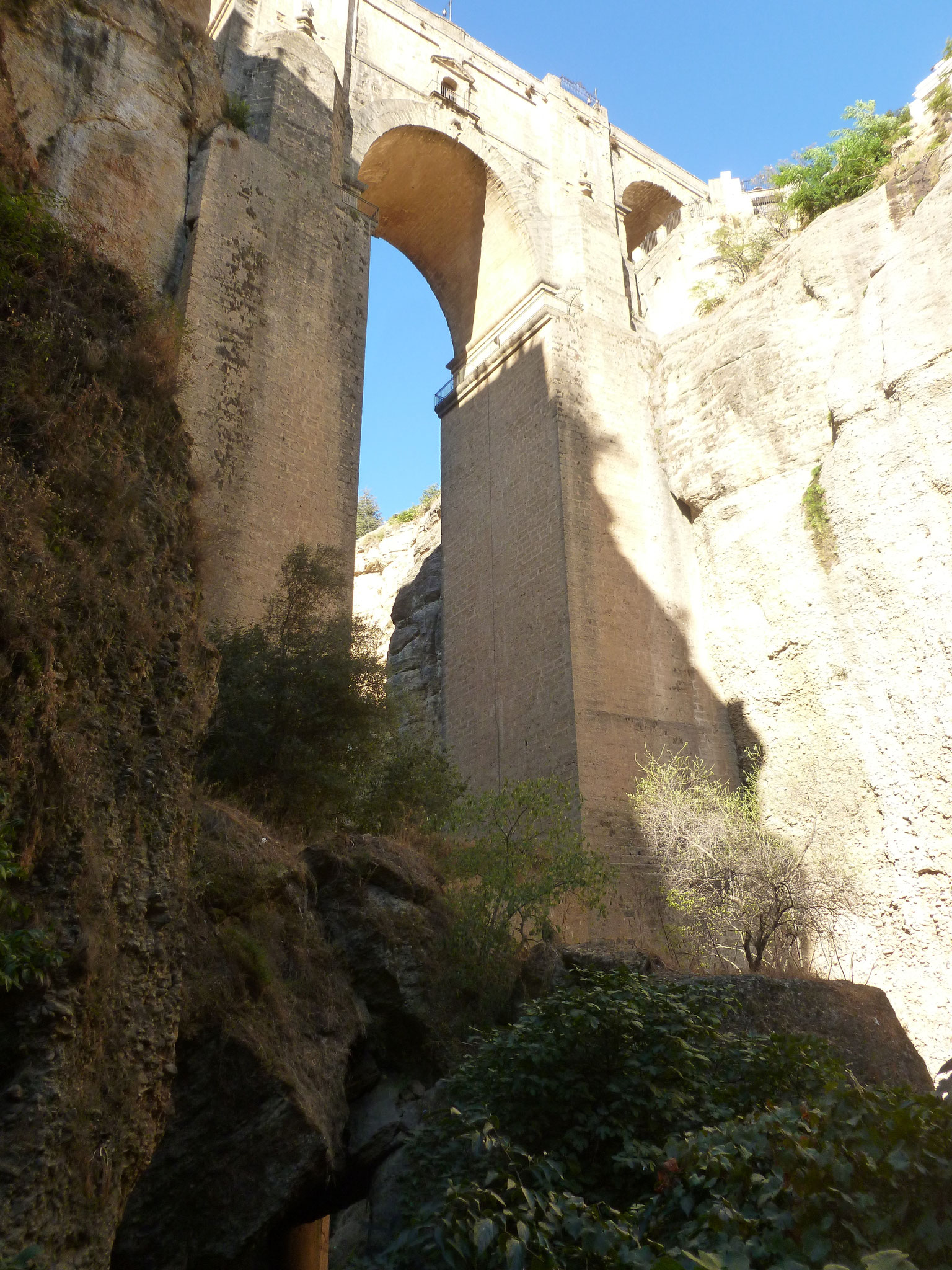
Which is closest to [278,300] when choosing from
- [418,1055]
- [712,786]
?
[712,786]

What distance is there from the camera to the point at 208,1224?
16.6 feet

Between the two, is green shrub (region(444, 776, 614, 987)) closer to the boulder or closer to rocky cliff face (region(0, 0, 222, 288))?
the boulder

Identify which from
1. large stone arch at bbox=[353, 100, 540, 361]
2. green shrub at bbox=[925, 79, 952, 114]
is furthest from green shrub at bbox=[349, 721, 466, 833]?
green shrub at bbox=[925, 79, 952, 114]

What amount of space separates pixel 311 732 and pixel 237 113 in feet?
33.1

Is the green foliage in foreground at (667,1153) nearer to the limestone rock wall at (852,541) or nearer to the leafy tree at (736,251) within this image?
the limestone rock wall at (852,541)

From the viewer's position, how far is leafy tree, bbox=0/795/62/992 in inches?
132

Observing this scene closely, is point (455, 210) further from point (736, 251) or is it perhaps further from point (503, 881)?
point (503, 881)

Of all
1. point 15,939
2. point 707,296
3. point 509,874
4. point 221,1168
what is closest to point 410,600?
point 707,296

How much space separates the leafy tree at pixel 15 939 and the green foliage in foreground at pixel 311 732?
423 centimetres

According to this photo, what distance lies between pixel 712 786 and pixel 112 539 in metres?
11.0

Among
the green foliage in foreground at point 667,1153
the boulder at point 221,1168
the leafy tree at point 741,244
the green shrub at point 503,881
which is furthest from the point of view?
the leafy tree at point 741,244

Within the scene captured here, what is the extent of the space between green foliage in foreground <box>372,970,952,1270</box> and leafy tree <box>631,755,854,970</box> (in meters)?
5.39

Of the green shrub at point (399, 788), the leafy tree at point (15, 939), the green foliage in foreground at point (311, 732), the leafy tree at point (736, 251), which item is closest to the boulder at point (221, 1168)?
the leafy tree at point (15, 939)

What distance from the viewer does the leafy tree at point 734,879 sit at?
11.2 m
